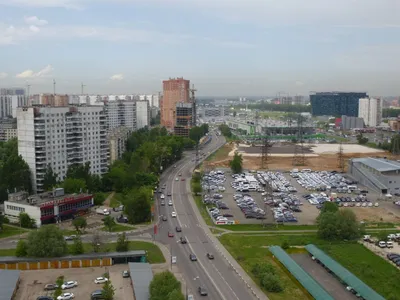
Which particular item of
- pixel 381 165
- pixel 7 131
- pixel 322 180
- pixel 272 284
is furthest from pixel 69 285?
pixel 7 131

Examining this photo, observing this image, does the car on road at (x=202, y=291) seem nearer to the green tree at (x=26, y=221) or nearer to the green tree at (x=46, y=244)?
the green tree at (x=46, y=244)

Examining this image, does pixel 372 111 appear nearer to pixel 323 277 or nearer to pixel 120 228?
pixel 120 228

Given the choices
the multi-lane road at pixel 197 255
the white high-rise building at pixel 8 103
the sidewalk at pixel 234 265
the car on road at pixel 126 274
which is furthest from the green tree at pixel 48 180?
the white high-rise building at pixel 8 103

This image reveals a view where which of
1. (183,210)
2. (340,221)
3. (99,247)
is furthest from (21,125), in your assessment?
(340,221)

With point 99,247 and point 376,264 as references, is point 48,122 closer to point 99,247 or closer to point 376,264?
point 99,247

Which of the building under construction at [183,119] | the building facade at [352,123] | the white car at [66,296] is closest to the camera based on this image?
the white car at [66,296]
